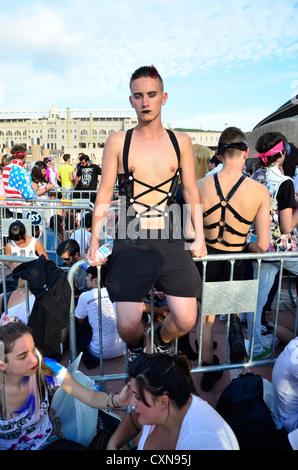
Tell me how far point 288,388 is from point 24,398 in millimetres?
1861

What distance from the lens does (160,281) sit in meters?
2.58

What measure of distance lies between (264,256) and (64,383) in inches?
74.7

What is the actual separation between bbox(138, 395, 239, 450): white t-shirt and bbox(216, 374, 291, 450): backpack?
0.67m

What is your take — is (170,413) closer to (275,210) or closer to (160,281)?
(160,281)

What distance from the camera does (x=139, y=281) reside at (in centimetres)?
247

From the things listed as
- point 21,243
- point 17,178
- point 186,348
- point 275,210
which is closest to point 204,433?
point 186,348

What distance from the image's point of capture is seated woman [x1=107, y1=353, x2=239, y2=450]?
64.9 inches

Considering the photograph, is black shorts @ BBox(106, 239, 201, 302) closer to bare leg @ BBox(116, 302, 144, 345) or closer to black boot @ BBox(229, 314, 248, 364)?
bare leg @ BBox(116, 302, 144, 345)

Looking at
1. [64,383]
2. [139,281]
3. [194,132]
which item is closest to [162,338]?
[139,281]

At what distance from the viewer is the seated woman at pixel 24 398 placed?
206 cm

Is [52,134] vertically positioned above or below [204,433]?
above

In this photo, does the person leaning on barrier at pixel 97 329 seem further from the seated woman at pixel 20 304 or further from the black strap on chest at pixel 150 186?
the black strap on chest at pixel 150 186

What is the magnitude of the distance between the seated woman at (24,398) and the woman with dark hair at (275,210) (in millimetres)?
1894

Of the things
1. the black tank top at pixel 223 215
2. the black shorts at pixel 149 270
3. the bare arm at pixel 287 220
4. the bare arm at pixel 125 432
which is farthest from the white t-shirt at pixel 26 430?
the bare arm at pixel 287 220
